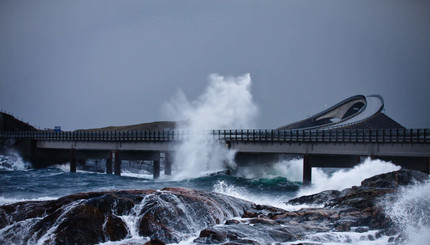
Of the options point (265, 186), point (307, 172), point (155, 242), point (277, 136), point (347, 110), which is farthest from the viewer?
point (347, 110)

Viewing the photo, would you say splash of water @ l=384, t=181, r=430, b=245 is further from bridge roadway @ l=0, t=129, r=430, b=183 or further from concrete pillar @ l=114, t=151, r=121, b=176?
concrete pillar @ l=114, t=151, r=121, b=176

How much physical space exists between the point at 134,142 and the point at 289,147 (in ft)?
79.9

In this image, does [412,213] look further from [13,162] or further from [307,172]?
[13,162]

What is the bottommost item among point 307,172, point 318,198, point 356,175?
point 318,198

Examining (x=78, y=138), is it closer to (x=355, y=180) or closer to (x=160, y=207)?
(x=355, y=180)

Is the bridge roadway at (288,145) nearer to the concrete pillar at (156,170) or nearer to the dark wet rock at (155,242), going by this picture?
the concrete pillar at (156,170)

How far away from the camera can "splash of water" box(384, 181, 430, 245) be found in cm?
1914

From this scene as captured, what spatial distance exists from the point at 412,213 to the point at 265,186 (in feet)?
84.0

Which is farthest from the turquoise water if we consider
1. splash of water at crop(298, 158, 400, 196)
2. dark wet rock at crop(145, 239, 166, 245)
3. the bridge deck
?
dark wet rock at crop(145, 239, 166, 245)

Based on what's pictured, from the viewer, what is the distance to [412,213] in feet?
70.0

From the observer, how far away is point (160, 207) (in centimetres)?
2052

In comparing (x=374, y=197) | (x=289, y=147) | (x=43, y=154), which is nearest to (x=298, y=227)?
(x=374, y=197)

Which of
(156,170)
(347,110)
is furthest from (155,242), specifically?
(347,110)

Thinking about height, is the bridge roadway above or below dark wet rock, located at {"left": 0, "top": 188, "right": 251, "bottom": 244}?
above
